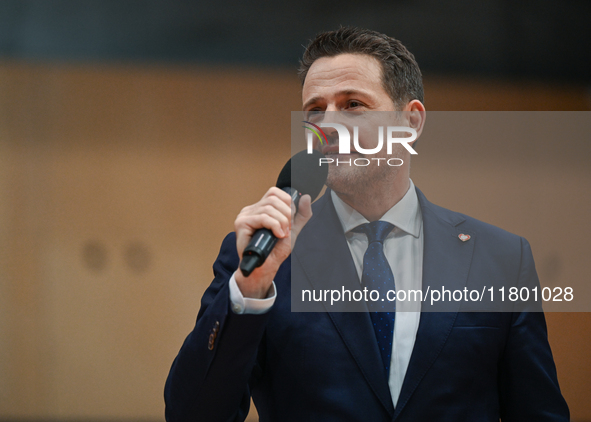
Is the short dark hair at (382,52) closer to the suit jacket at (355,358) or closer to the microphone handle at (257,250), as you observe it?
the suit jacket at (355,358)

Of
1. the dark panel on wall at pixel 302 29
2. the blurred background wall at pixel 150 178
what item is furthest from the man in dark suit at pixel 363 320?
the blurred background wall at pixel 150 178

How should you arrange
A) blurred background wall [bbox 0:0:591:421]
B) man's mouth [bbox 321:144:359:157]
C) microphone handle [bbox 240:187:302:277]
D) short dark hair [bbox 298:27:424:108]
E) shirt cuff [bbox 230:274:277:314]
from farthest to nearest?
blurred background wall [bbox 0:0:591:421] < short dark hair [bbox 298:27:424:108] < man's mouth [bbox 321:144:359:157] < shirt cuff [bbox 230:274:277:314] < microphone handle [bbox 240:187:302:277]

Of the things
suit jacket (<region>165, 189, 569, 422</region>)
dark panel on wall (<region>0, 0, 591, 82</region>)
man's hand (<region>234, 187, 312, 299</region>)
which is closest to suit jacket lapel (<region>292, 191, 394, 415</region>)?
suit jacket (<region>165, 189, 569, 422</region>)

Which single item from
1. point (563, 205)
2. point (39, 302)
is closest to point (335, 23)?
point (563, 205)

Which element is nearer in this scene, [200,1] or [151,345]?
[200,1]

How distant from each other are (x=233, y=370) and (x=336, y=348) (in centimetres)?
26

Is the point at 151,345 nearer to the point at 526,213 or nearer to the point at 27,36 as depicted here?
the point at 27,36

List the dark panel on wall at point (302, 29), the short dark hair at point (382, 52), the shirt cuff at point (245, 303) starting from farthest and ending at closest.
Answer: the dark panel on wall at point (302, 29) < the short dark hair at point (382, 52) < the shirt cuff at point (245, 303)

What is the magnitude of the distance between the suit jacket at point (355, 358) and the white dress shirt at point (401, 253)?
4cm

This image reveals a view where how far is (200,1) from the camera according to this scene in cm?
293

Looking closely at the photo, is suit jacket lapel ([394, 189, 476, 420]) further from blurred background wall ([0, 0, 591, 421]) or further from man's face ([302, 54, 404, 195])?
blurred background wall ([0, 0, 591, 421])

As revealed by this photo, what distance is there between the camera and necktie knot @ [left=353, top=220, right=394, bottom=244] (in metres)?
1.31

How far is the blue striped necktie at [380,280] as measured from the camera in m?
1.17

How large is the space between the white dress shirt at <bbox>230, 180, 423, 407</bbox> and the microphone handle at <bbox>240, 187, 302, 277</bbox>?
1.54ft
